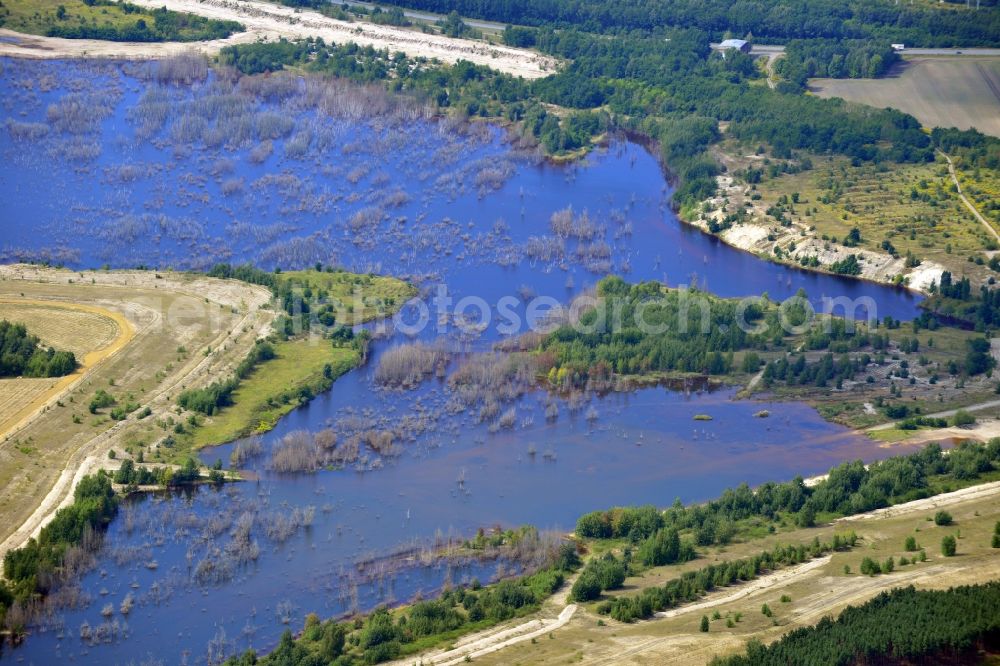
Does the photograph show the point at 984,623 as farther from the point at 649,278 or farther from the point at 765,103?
the point at 765,103

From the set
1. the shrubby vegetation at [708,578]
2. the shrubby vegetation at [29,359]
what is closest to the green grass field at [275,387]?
the shrubby vegetation at [29,359]

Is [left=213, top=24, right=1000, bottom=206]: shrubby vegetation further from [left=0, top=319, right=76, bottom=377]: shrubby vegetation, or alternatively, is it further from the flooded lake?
[left=0, top=319, right=76, bottom=377]: shrubby vegetation

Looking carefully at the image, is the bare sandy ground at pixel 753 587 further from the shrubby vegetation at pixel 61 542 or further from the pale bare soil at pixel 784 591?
the shrubby vegetation at pixel 61 542

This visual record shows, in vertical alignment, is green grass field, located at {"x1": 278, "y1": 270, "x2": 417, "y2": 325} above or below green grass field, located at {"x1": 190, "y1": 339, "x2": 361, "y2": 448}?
above

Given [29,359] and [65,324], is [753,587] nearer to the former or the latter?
[29,359]

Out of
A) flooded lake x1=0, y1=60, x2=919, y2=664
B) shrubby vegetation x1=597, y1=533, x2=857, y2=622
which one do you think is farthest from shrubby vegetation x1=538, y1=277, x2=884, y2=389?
shrubby vegetation x1=597, y1=533, x2=857, y2=622

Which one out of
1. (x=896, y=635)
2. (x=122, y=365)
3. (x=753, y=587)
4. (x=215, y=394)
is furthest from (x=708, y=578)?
(x=122, y=365)
